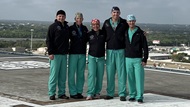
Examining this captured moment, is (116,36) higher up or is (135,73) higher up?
(116,36)

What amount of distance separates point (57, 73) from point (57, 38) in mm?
681

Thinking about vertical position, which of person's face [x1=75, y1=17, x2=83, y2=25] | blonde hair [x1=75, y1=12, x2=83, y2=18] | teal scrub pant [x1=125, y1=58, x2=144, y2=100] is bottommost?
teal scrub pant [x1=125, y1=58, x2=144, y2=100]

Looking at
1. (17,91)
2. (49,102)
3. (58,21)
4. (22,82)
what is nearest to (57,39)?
(58,21)

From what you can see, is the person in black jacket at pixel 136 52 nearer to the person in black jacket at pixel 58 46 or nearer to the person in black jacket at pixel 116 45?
the person in black jacket at pixel 116 45

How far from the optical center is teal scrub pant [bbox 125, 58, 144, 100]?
7.40 metres

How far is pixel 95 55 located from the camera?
299 inches

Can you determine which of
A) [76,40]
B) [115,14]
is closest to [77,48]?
[76,40]

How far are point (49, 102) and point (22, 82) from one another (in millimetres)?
2994

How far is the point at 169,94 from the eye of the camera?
8.95m

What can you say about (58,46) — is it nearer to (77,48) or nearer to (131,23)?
(77,48)

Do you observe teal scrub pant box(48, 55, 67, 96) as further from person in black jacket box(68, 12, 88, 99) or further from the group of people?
person in black jacket box(68, 12, 88, 99)

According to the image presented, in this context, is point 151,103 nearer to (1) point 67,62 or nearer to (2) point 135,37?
(2) point 135,37

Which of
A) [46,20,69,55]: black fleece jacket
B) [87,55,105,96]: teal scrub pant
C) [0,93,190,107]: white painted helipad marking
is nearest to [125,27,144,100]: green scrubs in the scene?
[0,93,190,107]: white painted helipad marking

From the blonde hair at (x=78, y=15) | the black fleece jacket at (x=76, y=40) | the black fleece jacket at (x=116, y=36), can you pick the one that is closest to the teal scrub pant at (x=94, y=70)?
the black fleece jacket at (x=76, y=40)
